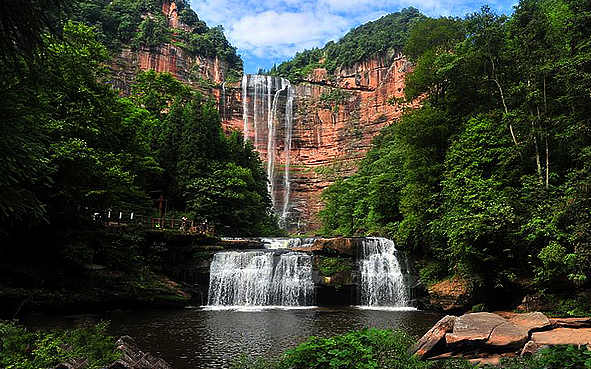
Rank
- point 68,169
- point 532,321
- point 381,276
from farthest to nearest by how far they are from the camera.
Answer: point 381,276 → point 68,169 → point 532,321

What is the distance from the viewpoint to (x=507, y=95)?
17953mm

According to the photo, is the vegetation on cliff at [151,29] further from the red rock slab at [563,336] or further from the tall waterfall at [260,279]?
the red rock slab at [563,336]

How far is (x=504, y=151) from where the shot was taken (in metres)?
15.9

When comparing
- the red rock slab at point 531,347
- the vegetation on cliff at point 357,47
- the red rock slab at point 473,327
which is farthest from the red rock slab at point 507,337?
the vegetation on cliff at point 357,47

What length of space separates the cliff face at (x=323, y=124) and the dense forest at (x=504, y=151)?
28.5 meters

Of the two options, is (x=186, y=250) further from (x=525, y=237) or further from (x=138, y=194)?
(x=525, y=237)

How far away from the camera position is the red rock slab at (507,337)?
27.2 feet

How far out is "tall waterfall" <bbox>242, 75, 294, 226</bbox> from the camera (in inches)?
2113

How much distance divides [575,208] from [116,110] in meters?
18.4

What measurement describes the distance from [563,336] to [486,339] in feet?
5.26

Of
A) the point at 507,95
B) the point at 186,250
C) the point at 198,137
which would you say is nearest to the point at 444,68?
the point at 507,95

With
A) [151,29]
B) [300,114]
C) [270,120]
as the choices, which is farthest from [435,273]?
[151,29]

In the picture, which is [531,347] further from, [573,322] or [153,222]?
[153,222]

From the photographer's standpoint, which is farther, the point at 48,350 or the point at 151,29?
the point at 151,29
